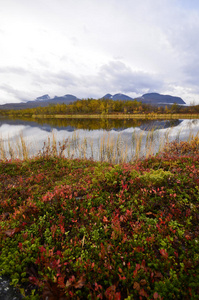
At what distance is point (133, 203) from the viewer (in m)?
3.92

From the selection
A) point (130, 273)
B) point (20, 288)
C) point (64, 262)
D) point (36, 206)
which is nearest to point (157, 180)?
point (130, 273)

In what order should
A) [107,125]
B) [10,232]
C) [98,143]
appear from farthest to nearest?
[107,125]
[98,143]
[10,232]

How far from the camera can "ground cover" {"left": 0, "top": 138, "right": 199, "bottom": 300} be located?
2.04 meters

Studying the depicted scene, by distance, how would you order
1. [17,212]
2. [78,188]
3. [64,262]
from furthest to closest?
[78,188], [17,212], [64,262]

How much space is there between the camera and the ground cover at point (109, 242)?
2.04m

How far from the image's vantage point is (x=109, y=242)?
281 cm

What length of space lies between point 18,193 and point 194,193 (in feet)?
19.0

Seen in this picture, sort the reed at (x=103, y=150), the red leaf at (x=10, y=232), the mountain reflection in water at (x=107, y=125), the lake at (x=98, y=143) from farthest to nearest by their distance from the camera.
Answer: the mountain reflection in water at (x=107, y=125) → the lake at (x=98, y=143) → the reed at (x=103, y=150) → the red leaf at (x=10, y=232)

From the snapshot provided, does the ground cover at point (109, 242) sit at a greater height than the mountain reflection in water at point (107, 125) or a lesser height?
lesser

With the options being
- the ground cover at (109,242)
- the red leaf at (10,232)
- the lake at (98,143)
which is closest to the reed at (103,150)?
the lake at (98,143)

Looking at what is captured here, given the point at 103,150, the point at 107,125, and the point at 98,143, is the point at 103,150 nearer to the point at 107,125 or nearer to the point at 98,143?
the point at 98,143

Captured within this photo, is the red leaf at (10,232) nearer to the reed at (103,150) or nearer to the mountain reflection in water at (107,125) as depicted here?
the reed at (103,150)

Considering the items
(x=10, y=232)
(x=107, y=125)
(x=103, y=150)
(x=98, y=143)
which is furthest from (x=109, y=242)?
(x=107, y=125)

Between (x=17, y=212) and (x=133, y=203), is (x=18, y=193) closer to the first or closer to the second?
(x=17, y=212)
